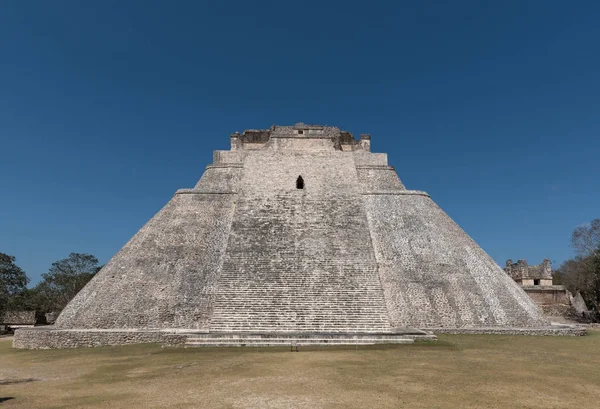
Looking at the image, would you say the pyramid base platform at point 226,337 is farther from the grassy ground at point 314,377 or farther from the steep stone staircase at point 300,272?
the steep stone staircase at point 300,272

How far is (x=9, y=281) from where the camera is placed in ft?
64.6

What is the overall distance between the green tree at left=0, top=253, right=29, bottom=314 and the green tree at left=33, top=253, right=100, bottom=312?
301 cm

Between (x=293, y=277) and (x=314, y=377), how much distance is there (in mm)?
5971

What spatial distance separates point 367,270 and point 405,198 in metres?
4.55

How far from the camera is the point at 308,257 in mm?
12992

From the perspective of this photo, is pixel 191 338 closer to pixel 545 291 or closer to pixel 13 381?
pixel 13 381

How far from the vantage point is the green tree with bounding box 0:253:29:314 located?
19125 millimetres

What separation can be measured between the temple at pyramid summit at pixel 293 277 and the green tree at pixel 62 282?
13.1 meters

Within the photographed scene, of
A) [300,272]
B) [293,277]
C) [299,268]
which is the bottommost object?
[293,277]

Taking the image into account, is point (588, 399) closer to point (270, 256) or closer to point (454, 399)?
point (454, 399)

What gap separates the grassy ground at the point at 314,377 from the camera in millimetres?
5051

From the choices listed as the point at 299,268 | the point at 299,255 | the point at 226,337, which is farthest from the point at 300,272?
the point at 226,337

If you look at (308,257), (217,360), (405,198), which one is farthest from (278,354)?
(405,198)

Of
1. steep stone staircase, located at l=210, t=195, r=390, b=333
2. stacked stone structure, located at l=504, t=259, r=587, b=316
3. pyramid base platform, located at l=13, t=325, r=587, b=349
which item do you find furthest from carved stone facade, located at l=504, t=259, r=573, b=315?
steep stone staircase, located at l=210, t=195, r=390, b=333
